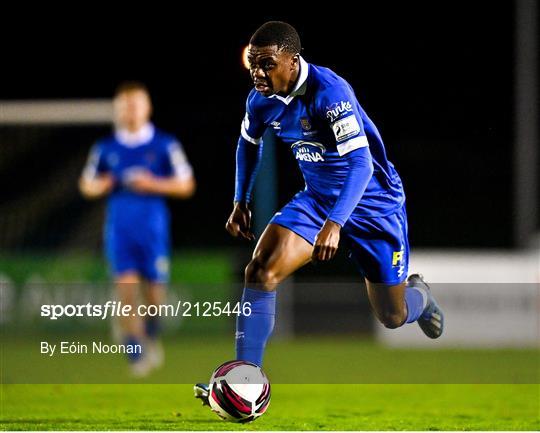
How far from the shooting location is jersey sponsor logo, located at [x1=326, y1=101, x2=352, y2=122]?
537 cm

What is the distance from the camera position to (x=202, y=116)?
14383 millimetres

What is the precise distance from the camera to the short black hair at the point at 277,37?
5332 mm

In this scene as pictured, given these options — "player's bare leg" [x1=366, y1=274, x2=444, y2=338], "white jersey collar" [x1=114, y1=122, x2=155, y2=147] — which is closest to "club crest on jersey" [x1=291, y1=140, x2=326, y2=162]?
"player's bare leg" [x1=366, y1=274, x2=444, y2=338]

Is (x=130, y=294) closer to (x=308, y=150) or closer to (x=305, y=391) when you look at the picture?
(x=305, y=391)

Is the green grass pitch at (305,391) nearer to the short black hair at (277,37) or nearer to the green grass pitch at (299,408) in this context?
the green grass pitch at (299,408)

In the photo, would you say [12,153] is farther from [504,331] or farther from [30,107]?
[504,331]

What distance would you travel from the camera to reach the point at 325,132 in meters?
A: 5.62

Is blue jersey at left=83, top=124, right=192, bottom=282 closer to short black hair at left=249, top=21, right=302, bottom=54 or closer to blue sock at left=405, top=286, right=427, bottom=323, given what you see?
blue sock at left=405, top=286, right=427, bottom=323

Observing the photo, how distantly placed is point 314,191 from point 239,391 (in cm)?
120

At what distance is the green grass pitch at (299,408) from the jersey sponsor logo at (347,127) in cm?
157

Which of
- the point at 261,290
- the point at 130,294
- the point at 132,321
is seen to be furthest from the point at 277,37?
the point at 130,294

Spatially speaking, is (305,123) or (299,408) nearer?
(305,123)

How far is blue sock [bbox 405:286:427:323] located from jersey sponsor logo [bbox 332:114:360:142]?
1342mm

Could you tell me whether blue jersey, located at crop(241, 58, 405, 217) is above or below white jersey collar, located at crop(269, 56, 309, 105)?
below
